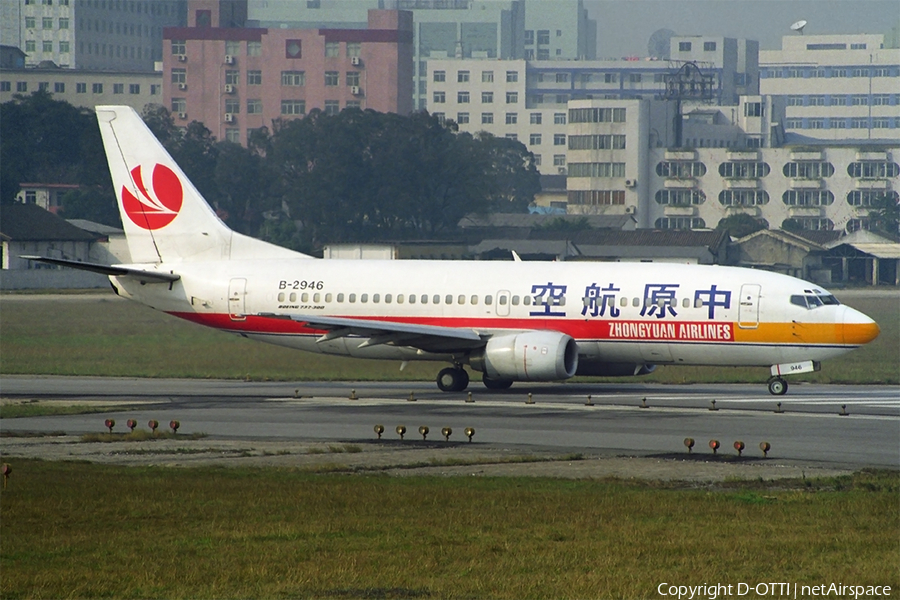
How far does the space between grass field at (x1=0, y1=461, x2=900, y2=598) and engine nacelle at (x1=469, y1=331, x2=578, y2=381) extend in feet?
56.4

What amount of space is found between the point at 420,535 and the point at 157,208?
106 feet

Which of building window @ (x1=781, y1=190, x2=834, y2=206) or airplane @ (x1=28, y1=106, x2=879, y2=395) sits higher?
building window @ (x1=781, y1=190, x2=834, y2=206)

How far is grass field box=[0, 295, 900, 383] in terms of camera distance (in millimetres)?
49750

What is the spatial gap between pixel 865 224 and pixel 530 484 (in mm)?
166633

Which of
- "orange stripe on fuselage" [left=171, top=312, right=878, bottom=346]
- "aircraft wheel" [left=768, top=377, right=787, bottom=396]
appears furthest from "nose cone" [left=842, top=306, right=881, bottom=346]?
"aircraft wheel" [left=768, top=377, right=787, bottom=396]

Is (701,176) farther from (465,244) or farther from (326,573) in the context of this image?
(326,573)

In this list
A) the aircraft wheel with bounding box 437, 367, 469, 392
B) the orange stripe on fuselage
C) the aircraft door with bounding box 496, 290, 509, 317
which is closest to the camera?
the orange stripe on fuselage

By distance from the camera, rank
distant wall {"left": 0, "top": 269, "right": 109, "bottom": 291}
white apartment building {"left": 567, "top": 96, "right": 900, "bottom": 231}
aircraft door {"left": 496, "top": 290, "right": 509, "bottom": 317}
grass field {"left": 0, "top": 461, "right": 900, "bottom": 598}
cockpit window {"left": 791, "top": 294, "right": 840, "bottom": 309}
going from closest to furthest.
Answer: grass field {"left": 0, "top": 461, "right": 900, "bottom": 598}
cockpit window {"left": 791, "top": 294, "right": 840, "bottom": 309}
aircraft door {"left": 496, "top": 290, "right": 509, "bottom": 317}
distant wall {"left": 0, "top": 269, "right": 109, "bottom": 291}
white apartment building {"left": 567, "top": 96, "right": 900, "bottom": 231}

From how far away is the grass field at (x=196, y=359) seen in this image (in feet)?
163

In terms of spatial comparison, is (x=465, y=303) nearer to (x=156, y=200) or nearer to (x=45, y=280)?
(x=156, y=200)

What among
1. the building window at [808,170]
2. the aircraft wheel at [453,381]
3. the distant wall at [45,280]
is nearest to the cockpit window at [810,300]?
the aircraft wheel at [453,381]

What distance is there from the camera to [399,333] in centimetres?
4234

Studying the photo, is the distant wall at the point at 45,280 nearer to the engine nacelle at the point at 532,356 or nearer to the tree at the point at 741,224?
the engine nacelle at the point at 532,356

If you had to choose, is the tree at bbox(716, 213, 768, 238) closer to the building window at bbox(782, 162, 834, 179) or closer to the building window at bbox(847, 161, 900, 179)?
the building window at bbox(782, 162, 834, 179)
